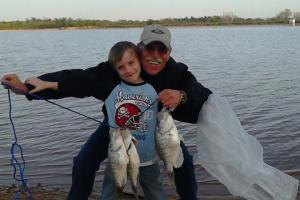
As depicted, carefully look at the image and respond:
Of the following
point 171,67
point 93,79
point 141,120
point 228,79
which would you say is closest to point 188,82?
point 171,67

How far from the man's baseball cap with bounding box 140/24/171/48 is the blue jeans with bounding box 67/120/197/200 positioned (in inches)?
38.1

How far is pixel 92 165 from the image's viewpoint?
15.6 ft

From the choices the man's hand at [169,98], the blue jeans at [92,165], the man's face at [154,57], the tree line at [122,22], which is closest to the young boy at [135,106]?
the man's face at [154,57]

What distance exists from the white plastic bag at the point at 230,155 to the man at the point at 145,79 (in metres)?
0.16

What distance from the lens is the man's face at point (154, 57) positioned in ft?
14.7

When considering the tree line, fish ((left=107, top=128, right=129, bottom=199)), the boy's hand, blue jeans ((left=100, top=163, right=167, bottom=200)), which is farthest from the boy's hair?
the tree line

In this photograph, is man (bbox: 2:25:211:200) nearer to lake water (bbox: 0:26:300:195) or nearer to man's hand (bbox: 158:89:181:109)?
man's hand (bbox: 158:89:181:109)

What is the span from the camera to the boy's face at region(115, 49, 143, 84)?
4.29m

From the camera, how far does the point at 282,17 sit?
409 feet

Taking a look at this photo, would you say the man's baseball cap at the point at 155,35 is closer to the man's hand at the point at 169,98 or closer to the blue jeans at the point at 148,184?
the man's hand at the point at 169,98

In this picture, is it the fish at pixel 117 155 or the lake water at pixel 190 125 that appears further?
the lake water at pixel 190 125

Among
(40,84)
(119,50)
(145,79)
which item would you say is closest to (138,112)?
(145,79)

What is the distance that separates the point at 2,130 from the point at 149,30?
8786mm

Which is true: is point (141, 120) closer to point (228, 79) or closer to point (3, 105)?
point (3, 105)
